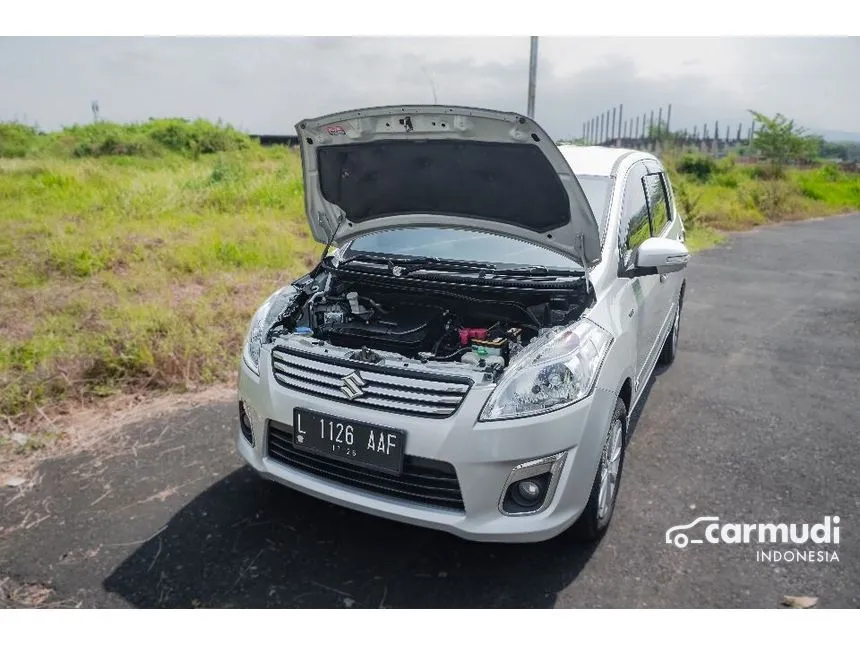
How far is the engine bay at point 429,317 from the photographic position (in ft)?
8.97

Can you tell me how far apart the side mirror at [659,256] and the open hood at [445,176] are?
32cm

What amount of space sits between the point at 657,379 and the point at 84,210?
872 centimetres

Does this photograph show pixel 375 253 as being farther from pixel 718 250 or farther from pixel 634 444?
pixel 718 250

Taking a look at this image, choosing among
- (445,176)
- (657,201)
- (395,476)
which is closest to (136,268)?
(445,176)

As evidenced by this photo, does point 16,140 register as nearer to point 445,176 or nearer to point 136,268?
point 136,268

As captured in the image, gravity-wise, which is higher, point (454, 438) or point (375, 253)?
point (375, 253)

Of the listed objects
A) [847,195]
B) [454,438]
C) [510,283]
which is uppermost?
[510,283]

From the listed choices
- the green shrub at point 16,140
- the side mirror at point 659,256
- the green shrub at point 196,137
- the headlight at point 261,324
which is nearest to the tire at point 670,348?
the side mirror at point 659,256

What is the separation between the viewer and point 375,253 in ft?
11.4

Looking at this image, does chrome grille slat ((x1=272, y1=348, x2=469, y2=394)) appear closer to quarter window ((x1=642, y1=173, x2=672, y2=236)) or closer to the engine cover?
the engine cover

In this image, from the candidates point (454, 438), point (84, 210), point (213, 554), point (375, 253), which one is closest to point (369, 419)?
point (454, 438)

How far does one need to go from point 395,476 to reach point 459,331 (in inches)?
30.8

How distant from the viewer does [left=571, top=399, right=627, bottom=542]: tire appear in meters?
2.58

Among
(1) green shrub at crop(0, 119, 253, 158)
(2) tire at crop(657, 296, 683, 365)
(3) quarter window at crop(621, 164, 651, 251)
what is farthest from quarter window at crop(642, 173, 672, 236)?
(1) green shrub at crop(0, 119, 253, 158)
